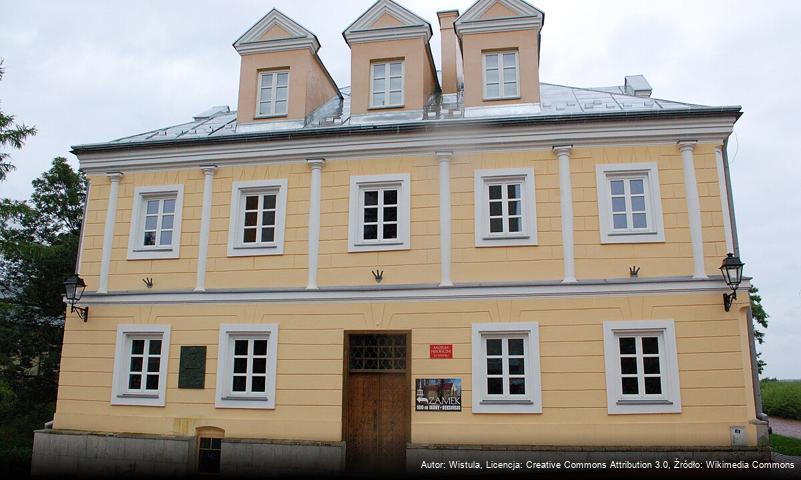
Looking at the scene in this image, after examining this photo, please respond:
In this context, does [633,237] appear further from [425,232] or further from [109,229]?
[109,229]

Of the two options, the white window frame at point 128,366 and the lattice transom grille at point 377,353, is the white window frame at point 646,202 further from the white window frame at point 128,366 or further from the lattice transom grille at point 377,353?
the white window frame at point 128,366

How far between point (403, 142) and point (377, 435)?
6.05 m

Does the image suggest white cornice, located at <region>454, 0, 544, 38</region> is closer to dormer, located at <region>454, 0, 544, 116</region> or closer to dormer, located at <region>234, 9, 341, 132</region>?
dormer, located at <region>454, 0, 544, 116</region>

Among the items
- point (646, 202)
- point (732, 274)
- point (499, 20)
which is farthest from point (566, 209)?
point (499, 20)

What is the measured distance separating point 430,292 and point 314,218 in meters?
2.98

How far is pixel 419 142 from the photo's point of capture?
12.1m

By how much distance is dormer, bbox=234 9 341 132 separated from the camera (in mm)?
13438

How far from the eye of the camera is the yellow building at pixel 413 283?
35.1 ft

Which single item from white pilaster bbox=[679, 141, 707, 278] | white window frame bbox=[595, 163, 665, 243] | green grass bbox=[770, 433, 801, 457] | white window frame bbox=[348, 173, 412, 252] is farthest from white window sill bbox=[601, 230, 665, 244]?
green grass bbox=[770, 433, 801, 457]

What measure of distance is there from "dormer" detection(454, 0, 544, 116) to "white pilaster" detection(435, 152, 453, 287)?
4.71 ft

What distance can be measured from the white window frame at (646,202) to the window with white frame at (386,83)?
15.8 ft

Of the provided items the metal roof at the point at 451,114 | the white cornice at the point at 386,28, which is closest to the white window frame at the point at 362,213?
the metal roof at the point at 451,114

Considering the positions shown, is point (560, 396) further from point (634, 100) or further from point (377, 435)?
point (634, 100)

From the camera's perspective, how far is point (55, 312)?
18.7 m
